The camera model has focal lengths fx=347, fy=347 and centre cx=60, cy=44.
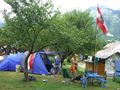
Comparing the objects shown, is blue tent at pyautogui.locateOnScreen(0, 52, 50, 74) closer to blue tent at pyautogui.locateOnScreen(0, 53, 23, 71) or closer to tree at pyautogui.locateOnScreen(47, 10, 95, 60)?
blue tent at pyautogui.locateOnScreen(0, 53, 23, 71)

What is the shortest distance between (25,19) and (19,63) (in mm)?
9172

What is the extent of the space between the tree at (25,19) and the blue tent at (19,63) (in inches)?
239

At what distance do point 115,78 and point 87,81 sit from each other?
3709 millimetres

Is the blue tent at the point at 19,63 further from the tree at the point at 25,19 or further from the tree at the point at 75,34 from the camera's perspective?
the tree at the point at 25,19

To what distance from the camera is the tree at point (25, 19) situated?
2003cm

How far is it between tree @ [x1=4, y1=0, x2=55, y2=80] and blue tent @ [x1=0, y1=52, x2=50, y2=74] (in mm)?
6076

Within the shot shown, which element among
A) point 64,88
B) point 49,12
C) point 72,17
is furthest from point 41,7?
point 72,17

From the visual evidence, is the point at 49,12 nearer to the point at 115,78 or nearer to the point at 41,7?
the point at 41,7

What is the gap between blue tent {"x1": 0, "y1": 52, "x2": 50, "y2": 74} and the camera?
2697cm

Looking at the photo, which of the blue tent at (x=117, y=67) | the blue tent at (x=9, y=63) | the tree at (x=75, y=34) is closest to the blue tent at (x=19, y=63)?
the blue tent at (x=9, y=63)

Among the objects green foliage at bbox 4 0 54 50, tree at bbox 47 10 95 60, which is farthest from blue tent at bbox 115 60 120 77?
green foliage at bbox 4 0 54 50

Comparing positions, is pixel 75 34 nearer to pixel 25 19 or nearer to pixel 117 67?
pixel 25 19

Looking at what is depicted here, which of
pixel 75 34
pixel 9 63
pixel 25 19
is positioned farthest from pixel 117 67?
pixel 25 19

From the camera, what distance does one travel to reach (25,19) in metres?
20.4
